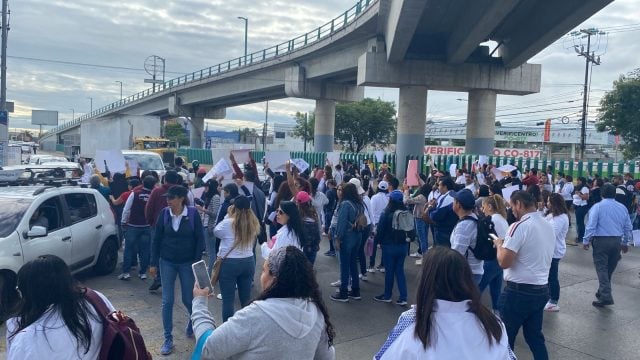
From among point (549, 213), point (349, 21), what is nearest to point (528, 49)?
point (349, 21)

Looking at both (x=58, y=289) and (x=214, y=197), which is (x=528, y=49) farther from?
(x=58, y=289)

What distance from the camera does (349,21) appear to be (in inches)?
1112

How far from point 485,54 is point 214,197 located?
73.5 ft

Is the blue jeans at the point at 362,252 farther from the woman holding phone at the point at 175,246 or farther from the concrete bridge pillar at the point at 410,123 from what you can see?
the concrete bridge pillar at the point at 410,123

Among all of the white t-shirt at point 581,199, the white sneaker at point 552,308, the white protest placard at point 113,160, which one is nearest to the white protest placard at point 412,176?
the white t-shirt at point 581,199

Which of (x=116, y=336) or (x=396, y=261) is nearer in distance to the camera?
(x=116, y=336)

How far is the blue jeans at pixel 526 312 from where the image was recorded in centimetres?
500

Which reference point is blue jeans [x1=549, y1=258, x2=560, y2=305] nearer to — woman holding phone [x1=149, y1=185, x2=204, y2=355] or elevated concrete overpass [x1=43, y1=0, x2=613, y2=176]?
woman holding phone [x1=149, y1=185, x2=204, y2=355]

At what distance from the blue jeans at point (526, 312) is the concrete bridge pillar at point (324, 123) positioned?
34450mm

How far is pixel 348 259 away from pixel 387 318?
43.8 inches

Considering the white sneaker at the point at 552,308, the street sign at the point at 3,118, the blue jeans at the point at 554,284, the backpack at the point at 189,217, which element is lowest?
the white sneaker at the point at 552,308

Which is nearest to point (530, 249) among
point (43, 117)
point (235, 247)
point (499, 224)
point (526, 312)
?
point (526, 312)

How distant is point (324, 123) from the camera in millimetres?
39656

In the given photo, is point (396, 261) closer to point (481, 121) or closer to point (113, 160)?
point (113, 160)
